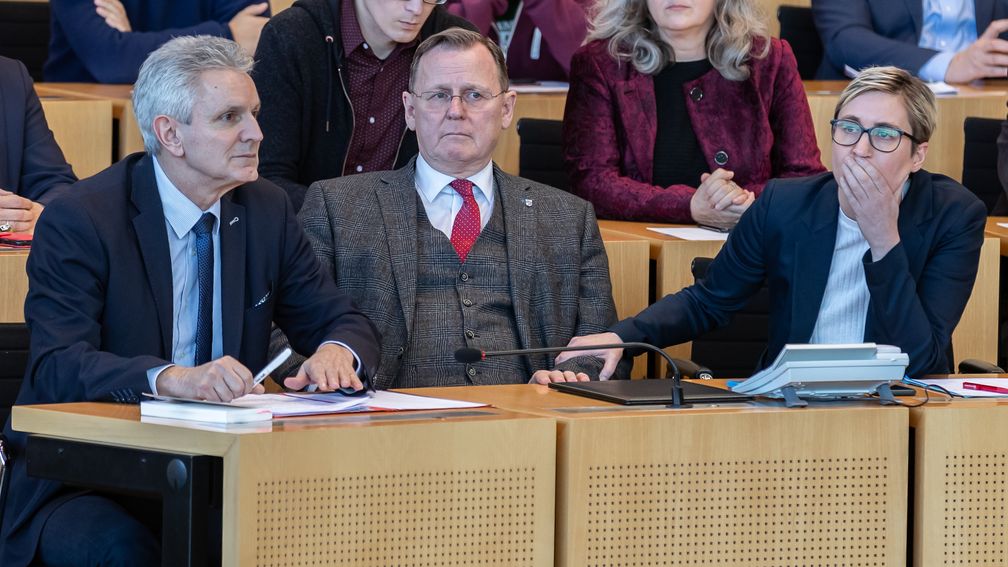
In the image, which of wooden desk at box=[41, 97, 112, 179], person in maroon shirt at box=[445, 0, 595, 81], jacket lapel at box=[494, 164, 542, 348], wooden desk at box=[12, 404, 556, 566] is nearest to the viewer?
wooden desk at box=[12, 404, 556, 566]

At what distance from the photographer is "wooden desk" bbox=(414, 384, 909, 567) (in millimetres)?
2123

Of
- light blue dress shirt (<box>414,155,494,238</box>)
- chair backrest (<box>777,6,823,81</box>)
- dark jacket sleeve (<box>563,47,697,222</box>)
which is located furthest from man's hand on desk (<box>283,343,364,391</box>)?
chair backrest (<box>777,6,823,81</box>)

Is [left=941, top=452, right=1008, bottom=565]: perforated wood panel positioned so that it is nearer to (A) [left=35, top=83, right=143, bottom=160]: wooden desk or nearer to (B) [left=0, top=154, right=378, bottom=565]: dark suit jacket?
(B) [left=0, top=154, right=378, bottom=565]: dark suit jacket

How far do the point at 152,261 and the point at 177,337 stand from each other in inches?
5.8

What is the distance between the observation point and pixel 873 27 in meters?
5.05

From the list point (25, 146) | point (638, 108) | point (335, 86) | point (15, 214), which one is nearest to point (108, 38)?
point (25, 146)

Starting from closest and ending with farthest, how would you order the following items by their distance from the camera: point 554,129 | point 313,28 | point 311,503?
point 311,503 < point 313,28 < point 554,129

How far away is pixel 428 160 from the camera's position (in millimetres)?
3072

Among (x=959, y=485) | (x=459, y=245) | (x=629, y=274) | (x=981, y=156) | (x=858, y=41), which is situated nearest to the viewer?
(x=959, y=485)

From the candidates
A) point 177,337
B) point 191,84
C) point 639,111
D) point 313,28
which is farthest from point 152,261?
point 639,111

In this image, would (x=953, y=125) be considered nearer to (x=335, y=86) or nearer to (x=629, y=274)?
(x=629, y=274)

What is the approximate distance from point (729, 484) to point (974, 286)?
160 cm

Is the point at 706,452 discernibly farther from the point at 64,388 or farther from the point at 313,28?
the point at 313,28

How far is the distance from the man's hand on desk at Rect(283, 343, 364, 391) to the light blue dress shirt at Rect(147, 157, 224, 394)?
18 cm
